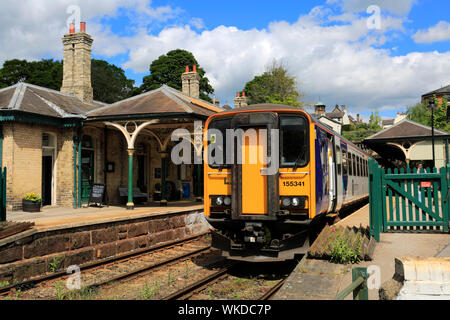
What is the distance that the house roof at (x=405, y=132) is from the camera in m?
22.2

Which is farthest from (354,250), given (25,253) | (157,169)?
(157,169)

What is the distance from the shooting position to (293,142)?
6945 millimetres

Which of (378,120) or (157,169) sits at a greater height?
(378,120)

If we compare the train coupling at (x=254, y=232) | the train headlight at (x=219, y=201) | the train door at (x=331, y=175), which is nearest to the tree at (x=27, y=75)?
the train door at (x=331, y=175)

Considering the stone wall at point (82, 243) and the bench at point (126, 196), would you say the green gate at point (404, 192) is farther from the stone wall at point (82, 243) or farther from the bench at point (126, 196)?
the bench at point (126, 196)

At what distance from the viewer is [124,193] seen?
55.8 ft

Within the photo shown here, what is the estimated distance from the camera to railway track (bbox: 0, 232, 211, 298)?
6.82m

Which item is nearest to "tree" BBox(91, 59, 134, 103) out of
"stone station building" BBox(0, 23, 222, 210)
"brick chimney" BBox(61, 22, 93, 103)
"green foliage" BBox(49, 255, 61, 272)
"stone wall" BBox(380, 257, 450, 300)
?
"brick chimney" BBox(61, 22, 93, 103)

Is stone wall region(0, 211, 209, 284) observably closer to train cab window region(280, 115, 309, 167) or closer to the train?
the train

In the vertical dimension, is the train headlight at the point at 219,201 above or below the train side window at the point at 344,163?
below

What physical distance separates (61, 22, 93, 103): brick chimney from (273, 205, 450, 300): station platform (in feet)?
49.1

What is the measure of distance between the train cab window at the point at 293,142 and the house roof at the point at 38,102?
967 cm
